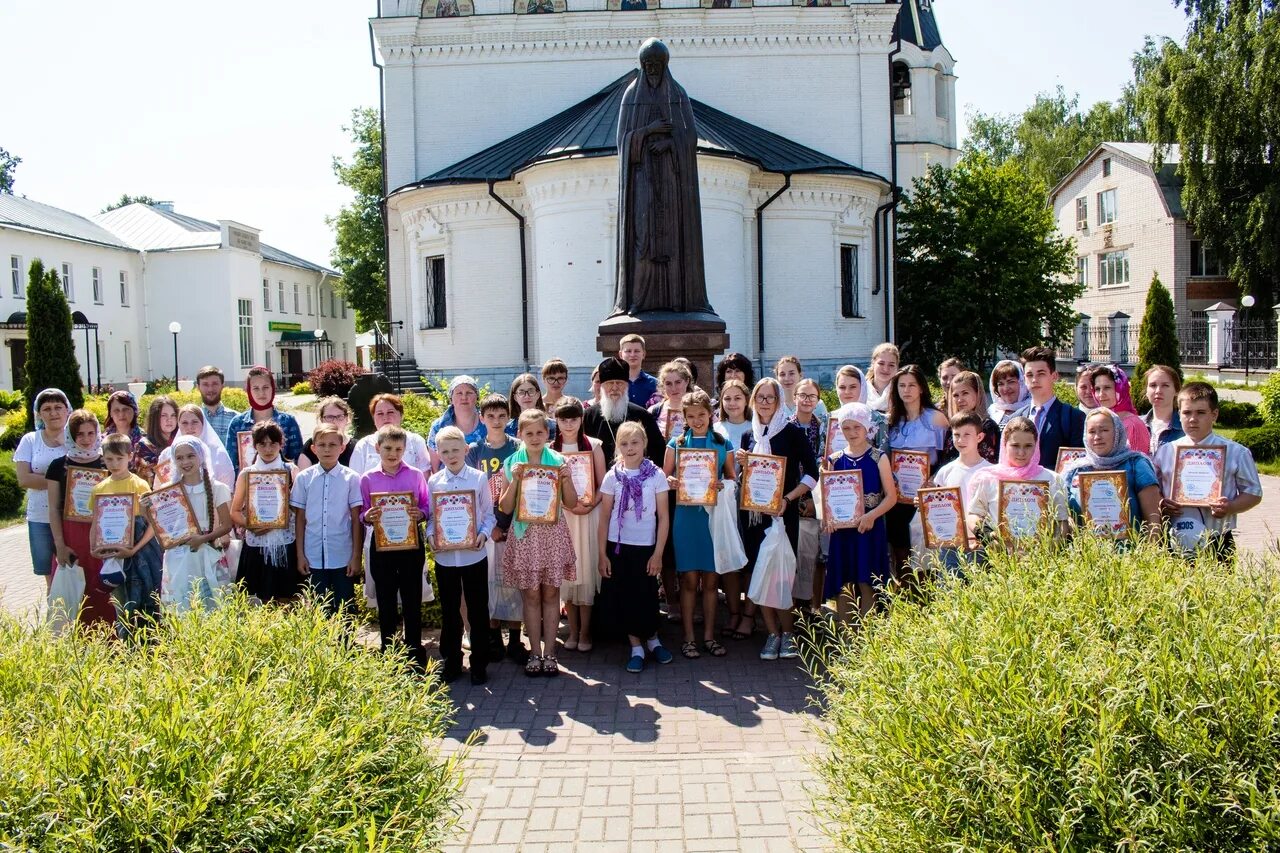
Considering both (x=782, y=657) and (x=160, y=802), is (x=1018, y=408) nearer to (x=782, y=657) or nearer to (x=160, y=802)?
(x=782, y=657)

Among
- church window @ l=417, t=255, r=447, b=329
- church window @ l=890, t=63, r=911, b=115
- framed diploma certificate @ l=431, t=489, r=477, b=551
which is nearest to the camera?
framed diploma certificate @ l=431, t=489, r=477, b=551

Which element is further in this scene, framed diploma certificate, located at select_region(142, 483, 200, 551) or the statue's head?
the statue's head

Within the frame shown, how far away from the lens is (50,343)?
23438 mm

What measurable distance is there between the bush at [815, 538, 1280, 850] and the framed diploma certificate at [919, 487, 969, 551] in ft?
5.98

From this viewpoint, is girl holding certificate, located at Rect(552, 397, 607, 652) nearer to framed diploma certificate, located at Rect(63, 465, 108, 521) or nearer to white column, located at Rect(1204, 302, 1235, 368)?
framed diploma certificate, located at Rect(63, 465, 108, 521)

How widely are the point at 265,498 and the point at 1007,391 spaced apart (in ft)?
16.7

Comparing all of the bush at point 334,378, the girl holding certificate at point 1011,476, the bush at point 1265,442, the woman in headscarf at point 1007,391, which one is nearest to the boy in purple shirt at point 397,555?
the girl holding certificate at point 1011,476

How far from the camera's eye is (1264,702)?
2.60m

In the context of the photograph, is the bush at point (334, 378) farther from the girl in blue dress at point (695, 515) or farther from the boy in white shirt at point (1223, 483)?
the boy in white shirt at point (1223, 483)

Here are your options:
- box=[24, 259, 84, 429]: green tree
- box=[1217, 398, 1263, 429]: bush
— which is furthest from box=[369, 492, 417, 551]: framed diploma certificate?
box=[24, 259, 84, 429]: green tree

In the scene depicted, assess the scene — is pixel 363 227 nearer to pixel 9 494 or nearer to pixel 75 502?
pixel 9 494

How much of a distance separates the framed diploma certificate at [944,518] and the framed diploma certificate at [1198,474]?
1326mm

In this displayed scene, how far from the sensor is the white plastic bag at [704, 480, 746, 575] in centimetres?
636

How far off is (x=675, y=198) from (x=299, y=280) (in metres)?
49.4
